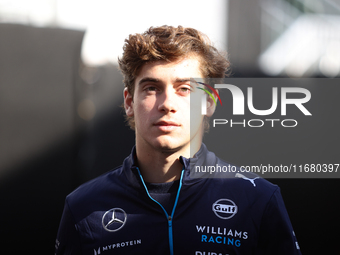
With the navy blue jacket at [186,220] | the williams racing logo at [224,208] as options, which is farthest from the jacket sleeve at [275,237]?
the williams racing logo at [224,208]

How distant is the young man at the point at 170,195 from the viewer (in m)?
1.21

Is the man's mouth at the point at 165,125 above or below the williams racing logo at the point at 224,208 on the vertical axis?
above

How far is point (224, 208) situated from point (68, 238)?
68 cm

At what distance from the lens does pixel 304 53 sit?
1.83 meters

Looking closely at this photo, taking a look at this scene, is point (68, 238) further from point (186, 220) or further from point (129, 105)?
point (129, 105)

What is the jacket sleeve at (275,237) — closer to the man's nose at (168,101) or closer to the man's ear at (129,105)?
the man's nose at (168,101)

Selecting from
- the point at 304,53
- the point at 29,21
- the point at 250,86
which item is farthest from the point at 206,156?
the point at 29,21

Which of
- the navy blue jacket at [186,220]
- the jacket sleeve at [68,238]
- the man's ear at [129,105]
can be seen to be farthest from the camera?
the man's ear at [129,105]

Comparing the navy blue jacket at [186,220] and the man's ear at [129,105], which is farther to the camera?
the man's ear at [129,105]

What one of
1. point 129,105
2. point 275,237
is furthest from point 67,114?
point 275,237

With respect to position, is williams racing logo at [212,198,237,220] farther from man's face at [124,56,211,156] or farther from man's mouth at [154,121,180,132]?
man's mouth at [154,121,180,132]

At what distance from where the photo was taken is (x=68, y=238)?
4.37 ft

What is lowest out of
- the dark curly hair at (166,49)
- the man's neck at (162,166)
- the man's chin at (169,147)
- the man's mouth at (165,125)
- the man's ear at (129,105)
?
the man's neck at (162,166)

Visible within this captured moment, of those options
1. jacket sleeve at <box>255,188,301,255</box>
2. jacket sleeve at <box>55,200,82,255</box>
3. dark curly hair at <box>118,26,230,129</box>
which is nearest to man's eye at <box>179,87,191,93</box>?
dark curly hair at <box>118,26,230,129</box>
